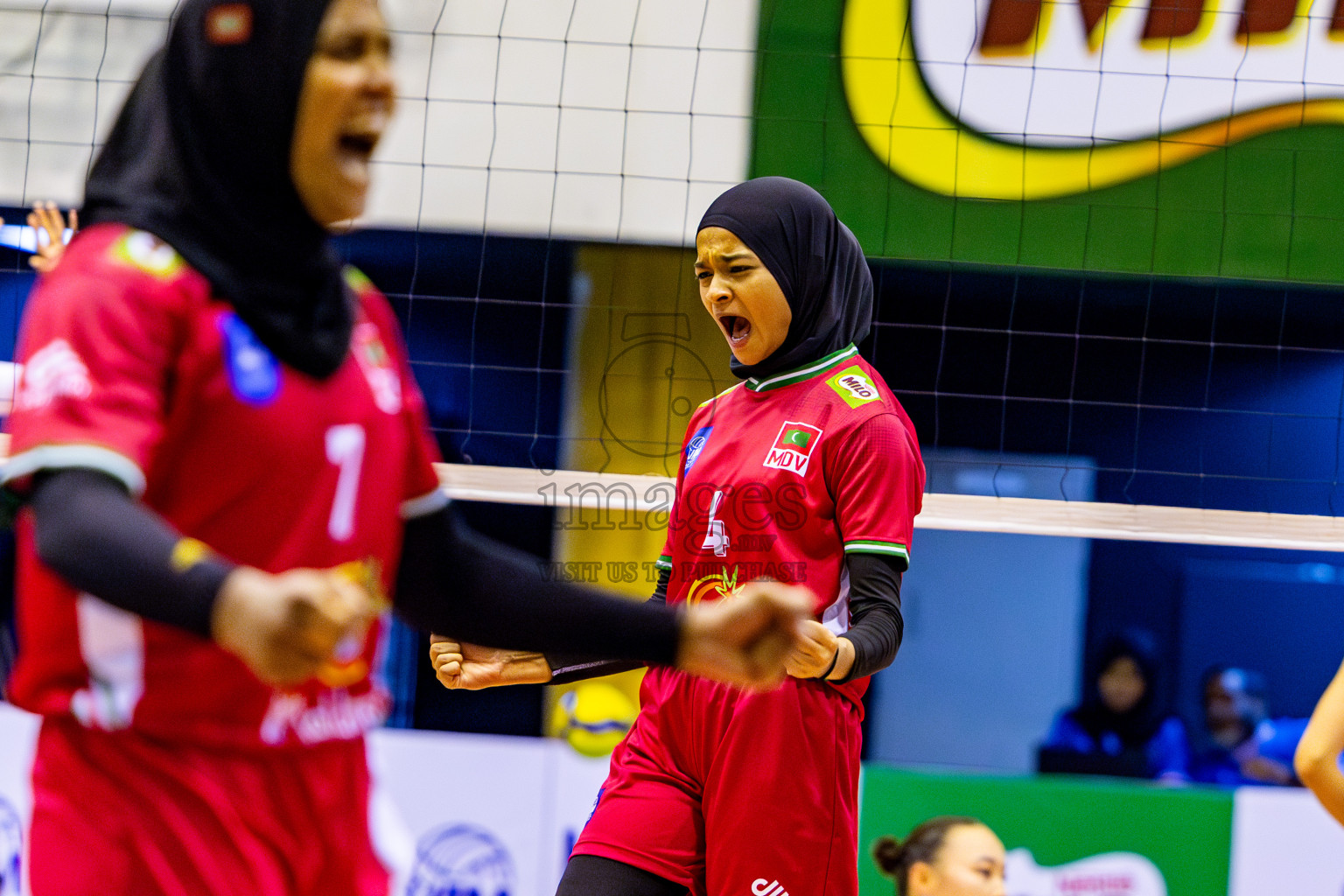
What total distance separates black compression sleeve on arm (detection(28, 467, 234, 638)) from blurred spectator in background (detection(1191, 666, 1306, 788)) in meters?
5.12

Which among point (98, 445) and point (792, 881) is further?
point (792, 881)

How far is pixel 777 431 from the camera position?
107 inches

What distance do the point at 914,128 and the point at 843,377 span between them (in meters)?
2.51

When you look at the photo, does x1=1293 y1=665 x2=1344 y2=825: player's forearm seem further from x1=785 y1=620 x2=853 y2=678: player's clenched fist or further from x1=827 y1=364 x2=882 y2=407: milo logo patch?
x1=827 y1=364 x2=882 y2=407: milo logo patch

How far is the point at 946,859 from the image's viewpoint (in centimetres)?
421

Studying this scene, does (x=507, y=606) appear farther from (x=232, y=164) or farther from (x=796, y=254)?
(x=796, y=254)

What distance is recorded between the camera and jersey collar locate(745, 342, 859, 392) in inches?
111

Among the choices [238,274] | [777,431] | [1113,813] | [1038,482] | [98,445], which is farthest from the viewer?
[1038,482]

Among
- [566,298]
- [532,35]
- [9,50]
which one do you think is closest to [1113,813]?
[566,298]

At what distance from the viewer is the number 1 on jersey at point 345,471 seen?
4.30 feet

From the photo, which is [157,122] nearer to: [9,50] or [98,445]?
[98,445]

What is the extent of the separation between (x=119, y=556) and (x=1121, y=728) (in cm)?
538

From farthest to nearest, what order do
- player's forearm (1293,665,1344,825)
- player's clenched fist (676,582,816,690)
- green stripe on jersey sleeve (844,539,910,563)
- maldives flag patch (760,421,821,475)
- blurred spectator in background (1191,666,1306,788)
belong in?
blurred spectator in background (1191,666,1306,788)
maldives flag patch (760,421,821,475)
green stripe on jersey sleeve (844,539,910,563)
player's forearm (1293,665,1344,825)
player's clenched fist (676,582,816,690)

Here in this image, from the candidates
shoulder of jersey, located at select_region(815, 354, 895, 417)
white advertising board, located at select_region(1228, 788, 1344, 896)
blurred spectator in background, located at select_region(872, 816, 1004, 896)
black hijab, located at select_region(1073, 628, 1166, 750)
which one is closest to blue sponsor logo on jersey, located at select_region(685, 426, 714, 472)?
shoulder of jersey, located at select_region(815, 354, 895, 417)
